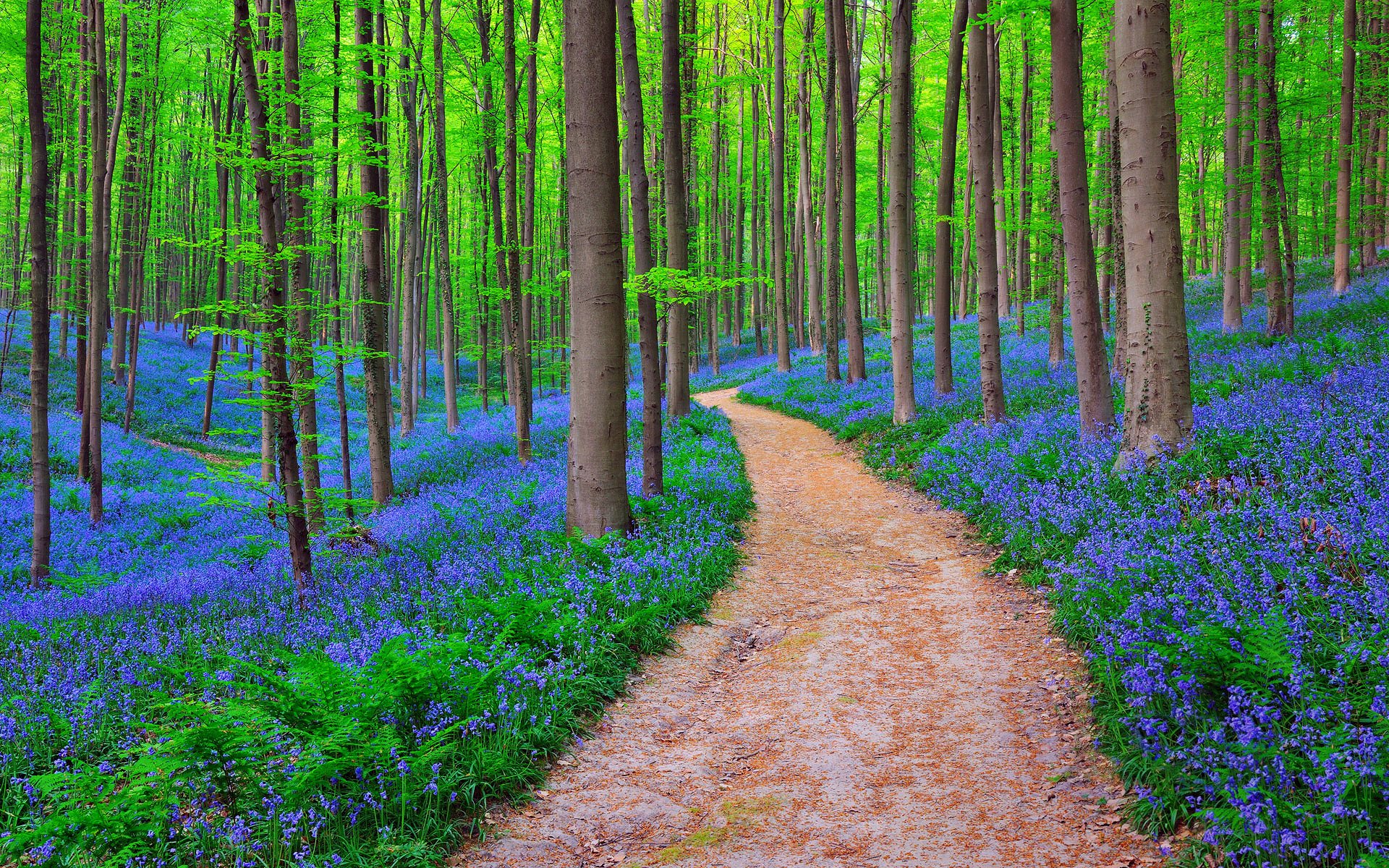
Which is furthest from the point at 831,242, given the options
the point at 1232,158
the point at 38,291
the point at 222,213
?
the point at 38,291

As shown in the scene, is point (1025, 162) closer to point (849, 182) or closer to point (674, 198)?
point (849, 182)

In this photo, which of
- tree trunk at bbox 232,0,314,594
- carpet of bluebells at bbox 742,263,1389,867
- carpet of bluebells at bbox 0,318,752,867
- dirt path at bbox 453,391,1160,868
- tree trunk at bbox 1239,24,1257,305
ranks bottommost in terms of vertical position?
dirt path at bbox 453,391,1160,868

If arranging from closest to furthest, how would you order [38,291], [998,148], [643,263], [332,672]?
[332,672] → [38,291] → [643,263] → [998,148]

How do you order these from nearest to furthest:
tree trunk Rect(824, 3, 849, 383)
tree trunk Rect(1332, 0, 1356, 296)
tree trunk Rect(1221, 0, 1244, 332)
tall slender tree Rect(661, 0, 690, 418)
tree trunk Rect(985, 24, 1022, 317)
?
tall slender tree Rect(661, 0, 690, 418) → tree trunk Rect(1221, 0, 1244, 332) → tree trunk Rect(1332, 0, 1356, 296) → tree trunk Rect(985, 24, 1022, 317) → tree trunk Rect(824, 3, 849, 383)

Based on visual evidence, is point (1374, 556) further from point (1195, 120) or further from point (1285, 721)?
point (1195, 120)

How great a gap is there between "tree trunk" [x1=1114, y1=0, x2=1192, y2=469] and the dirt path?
2.42 meters

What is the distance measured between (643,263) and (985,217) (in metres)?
6.47

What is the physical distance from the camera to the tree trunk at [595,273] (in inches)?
330

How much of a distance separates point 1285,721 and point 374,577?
7.49 metres

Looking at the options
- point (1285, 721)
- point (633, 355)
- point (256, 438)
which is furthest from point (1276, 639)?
point (633, 355)

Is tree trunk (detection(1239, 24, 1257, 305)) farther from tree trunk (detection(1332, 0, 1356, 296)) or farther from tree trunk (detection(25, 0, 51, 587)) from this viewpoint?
tree trunk (detection(25, 0, 51, 587))

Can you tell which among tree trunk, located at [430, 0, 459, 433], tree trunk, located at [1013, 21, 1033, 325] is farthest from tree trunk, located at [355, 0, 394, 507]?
tree trunk, located at [1013, 21, 1033, 325]

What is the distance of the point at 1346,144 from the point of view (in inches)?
689

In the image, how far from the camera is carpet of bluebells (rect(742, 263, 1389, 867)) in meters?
3.06
